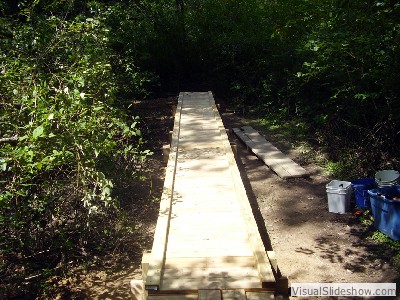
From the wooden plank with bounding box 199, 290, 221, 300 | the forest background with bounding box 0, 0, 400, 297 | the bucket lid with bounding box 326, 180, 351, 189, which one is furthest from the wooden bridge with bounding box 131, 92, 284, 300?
the bucket lid with bounding box 326, 180, 351, 189

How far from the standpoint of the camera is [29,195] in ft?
13.7

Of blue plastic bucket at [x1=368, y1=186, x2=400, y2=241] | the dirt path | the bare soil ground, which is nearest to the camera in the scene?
the bare soil ground

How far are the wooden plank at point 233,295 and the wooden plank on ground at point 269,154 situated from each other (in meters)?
4.38

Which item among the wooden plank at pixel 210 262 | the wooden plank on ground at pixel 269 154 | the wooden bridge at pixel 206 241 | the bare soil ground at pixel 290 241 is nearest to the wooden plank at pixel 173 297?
the wooden bridge at pixel 206 241

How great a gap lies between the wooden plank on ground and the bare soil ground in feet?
0.45

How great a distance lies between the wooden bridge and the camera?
3055 mm

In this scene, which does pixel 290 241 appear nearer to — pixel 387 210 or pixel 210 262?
pixel 387 210

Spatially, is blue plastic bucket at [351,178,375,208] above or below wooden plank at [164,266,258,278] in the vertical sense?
below

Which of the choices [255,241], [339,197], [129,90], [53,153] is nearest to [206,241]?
[255,241]

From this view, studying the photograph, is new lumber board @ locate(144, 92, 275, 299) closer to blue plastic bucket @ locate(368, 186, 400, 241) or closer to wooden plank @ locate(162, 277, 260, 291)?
wooden plank @ locate(162, 277, 260, 291)

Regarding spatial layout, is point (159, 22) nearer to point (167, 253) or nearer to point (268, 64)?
point (268, 64)

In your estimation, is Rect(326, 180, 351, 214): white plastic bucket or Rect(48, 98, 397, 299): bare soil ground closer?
Rect(48, 98, 397, 299): bare soil ground

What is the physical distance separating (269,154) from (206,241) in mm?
4914

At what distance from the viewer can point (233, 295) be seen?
2982mm
